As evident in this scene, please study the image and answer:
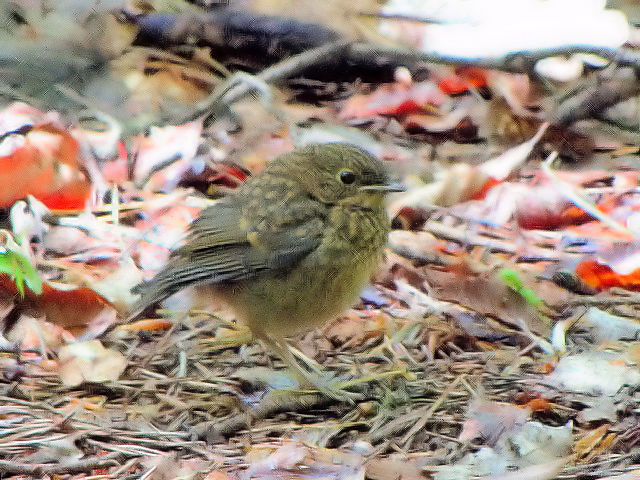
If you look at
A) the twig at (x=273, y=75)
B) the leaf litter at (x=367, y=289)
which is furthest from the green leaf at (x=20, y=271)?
the twig at (x=273, y=75)

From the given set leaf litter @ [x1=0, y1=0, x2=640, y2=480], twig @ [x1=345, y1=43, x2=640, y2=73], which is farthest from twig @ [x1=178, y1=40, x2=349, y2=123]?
twig @ [x1=345, y1=43, x2=640, y2=73]

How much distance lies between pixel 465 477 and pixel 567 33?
3.80m

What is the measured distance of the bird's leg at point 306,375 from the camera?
3781mm

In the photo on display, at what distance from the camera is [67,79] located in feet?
21.3

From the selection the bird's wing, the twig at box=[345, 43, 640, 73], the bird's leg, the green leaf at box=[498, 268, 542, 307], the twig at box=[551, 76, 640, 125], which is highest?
the twig at box=[345, 43, 640, 73]

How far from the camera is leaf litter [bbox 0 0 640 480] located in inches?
134

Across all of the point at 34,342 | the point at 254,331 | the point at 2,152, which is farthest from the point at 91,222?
the point at 254,331

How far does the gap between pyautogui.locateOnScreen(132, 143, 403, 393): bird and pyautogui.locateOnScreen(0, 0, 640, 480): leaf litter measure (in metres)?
0.23

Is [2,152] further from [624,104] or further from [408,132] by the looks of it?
[624,104]

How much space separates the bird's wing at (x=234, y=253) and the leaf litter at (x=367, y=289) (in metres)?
0.22

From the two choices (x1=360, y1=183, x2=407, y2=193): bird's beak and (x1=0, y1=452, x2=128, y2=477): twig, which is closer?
(x1=0, y1=452, x2=128, y2=477): twig

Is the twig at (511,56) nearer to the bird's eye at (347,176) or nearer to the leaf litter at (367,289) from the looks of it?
the leaf litter at (367,289)

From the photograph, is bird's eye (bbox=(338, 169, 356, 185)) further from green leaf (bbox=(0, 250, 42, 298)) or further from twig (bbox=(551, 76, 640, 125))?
twig (bbox=(551, 76, 640, 125))

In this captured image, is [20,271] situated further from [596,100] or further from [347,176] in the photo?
[596,100]
